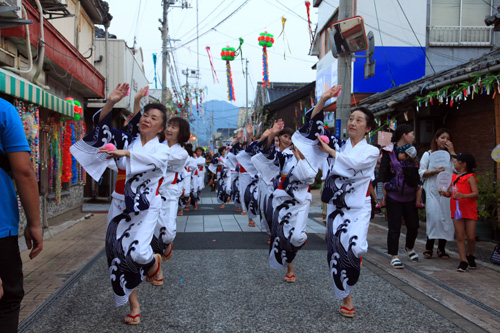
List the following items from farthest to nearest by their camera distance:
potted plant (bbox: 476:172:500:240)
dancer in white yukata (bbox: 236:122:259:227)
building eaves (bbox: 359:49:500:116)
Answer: dancer in white yukata (bbox: 236:122:259:227) → potted plant (bbox: 476:172:500:240) → building eaves (bbox: 359:49:500:116)

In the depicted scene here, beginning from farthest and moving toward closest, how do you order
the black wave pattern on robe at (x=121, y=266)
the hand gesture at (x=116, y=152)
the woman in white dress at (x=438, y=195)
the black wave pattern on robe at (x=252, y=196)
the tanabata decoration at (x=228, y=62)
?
the tanabata decoration at (x=228, y=62)
the black wave pattern on robe at (x=252, y=196)
the woman in white dress at (x=438, y=195)
the black wave pattern on robe at (x=121, y=266)
the hand gesture at (x=116, y=152)

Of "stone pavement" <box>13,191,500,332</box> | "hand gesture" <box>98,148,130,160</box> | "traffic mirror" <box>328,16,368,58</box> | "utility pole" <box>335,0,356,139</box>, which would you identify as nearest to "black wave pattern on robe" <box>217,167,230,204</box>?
"utility pole" <box>335,0,356,139</box>

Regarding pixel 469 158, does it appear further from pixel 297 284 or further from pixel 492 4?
pixel 492 4

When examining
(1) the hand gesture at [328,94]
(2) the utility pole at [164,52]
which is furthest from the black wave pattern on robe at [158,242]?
(2) the utility pole at [164,52]

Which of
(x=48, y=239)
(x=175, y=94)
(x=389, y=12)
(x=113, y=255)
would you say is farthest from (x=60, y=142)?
(x=175, y=94)

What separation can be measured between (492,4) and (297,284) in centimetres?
1492

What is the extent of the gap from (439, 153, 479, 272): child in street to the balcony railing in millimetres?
11777

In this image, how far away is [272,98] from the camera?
1421 inches

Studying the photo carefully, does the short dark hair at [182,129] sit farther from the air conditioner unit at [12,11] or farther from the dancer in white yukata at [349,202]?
the air conditioner unit at [12,11]

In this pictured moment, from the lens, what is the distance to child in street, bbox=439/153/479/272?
20.6 ft

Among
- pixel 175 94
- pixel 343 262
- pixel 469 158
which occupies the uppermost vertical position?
pixel 175 94

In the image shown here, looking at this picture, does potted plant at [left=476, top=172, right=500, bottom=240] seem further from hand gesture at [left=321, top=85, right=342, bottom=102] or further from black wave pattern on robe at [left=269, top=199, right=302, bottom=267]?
hand gesture at [left=321, top=85, right=342, bottom=102]

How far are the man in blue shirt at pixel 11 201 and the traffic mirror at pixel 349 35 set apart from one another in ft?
27.5

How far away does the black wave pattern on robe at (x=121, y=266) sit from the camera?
407 cm
